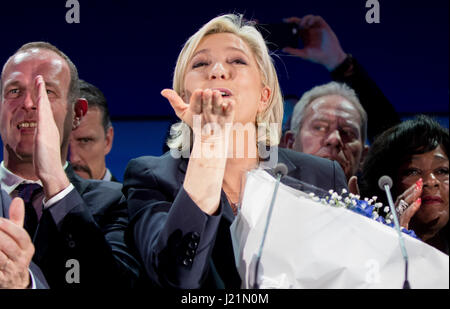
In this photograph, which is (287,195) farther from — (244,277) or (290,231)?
(244,277)

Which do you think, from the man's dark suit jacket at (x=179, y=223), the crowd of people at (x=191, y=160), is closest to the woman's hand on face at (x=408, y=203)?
the crowd of people at (x=191, y=160)

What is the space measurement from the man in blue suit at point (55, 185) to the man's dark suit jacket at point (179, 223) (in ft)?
0.36

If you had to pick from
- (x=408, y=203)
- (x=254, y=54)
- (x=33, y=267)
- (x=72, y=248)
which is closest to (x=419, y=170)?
(x=408, y=203)

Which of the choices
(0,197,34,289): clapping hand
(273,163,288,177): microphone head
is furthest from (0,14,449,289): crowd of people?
(273,163,288,177): microphone head

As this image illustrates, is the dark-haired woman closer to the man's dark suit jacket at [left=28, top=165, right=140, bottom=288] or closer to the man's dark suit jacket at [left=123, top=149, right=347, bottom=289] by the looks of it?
the man's dark suit jacket at [left=123, top=149, right=347, bottom=289]

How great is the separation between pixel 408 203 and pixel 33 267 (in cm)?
→ 128

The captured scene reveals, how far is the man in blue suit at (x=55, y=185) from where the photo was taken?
1.77m

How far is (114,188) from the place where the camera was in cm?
207

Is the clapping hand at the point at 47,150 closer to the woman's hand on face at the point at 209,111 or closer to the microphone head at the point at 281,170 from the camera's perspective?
the woman's hand on face at the point at 209,111

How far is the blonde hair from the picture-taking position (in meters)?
2.06

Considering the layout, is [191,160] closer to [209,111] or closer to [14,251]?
[209,111]

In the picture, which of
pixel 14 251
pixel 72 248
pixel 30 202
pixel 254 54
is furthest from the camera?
pixel 254 54

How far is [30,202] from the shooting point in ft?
6.40
